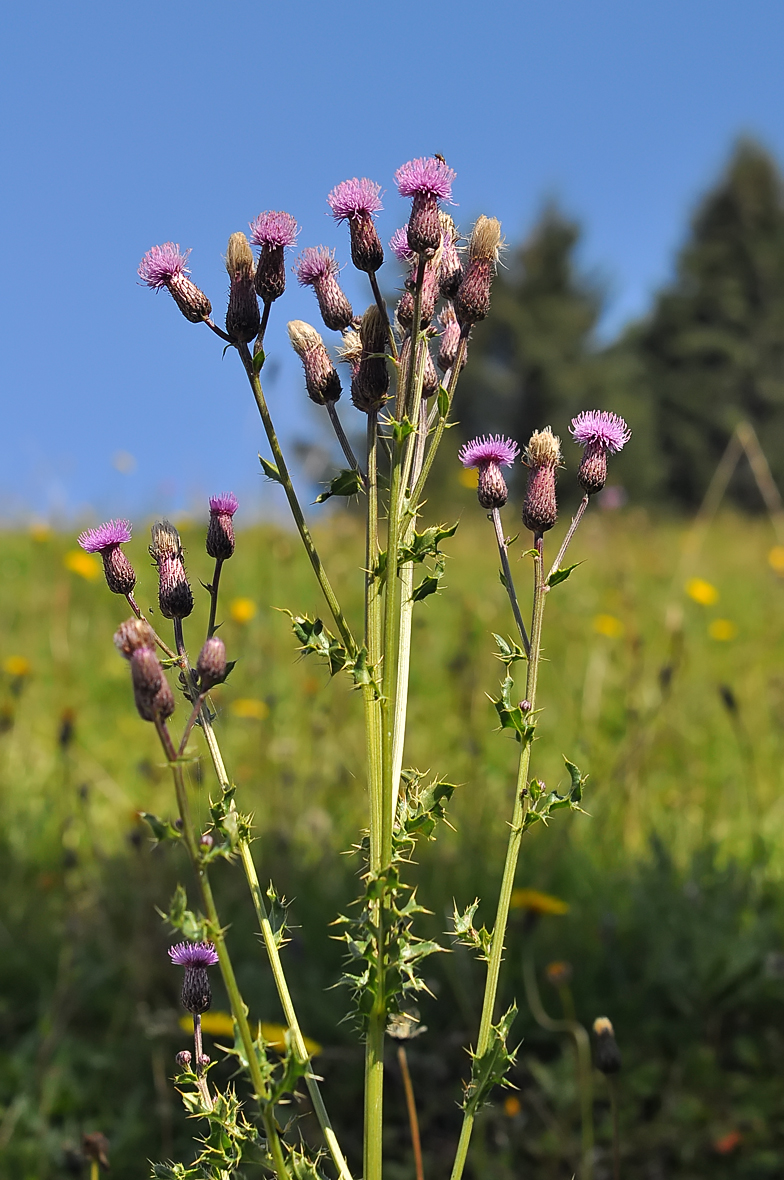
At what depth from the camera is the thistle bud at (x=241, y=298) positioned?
41.9 inches

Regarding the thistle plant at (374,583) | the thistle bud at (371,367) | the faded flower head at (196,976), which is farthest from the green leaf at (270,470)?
the faded flower head at (196,976)

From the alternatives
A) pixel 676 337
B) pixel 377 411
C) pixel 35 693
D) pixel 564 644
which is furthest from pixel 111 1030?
pixel 676 337

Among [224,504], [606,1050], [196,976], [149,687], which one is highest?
[224,504]

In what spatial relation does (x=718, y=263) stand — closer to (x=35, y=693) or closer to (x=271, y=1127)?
(x=35, y=693)

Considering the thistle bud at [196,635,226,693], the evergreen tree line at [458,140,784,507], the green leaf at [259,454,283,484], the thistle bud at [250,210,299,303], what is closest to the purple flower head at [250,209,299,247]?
the thistle bud at [250,210,299,303]

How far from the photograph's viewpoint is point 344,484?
1.07 meters

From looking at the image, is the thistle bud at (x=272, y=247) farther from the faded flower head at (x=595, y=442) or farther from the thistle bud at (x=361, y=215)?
the faded flower head at (x=595, y=442)

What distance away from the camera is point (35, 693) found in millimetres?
4738

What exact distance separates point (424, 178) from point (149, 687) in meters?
0.61

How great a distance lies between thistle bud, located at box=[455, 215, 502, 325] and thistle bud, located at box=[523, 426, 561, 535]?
0.15 meters

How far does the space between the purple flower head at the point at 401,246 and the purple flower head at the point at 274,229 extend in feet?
0.42

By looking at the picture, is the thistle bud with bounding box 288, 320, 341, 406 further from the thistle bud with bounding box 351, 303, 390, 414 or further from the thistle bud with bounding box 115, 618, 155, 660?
the thistle bud with bounding box 115, 618, 155, 660

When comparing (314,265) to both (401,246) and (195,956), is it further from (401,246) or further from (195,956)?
(195,956)

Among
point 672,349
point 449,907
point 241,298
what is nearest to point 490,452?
point 241,298
